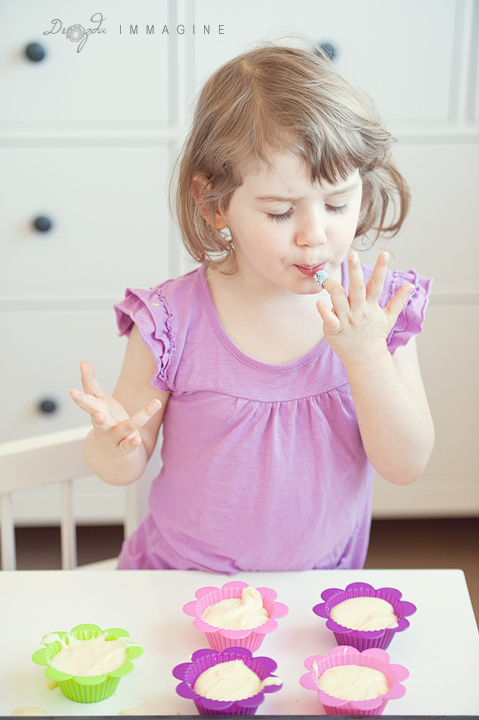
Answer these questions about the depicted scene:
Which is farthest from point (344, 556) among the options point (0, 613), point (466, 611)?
point (0, 613)

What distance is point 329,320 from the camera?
45cm

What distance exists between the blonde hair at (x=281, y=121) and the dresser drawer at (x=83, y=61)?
0.05 m

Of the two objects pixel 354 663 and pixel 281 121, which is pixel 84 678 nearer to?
pixel 354 663

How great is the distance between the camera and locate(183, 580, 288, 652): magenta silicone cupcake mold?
0.40m

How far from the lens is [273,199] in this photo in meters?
0.48

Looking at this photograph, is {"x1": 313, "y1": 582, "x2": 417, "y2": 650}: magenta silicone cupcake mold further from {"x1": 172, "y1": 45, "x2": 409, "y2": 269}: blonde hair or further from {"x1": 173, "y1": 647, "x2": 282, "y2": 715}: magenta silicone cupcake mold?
{"x1": 172, "y1": 45, "x2": 409, "y2": 269}: blonde hair

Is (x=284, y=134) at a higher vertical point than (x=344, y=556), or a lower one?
higher

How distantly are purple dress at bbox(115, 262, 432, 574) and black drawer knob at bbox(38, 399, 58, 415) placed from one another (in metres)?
0.17

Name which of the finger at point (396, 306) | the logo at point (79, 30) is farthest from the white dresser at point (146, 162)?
the finger at point (396, 306)

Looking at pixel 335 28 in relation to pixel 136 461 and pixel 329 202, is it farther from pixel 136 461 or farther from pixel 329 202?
pixel 136 461

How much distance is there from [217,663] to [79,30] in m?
0.36

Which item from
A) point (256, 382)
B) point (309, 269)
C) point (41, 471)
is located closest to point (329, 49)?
point (309, 269)

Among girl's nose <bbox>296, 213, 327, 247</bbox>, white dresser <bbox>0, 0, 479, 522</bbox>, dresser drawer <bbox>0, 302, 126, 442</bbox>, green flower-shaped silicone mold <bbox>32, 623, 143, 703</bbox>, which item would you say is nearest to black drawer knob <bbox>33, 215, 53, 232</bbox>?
white dresser <bbox>0, 0, 479, 522</bbox>

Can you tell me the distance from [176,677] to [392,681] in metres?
0.11
